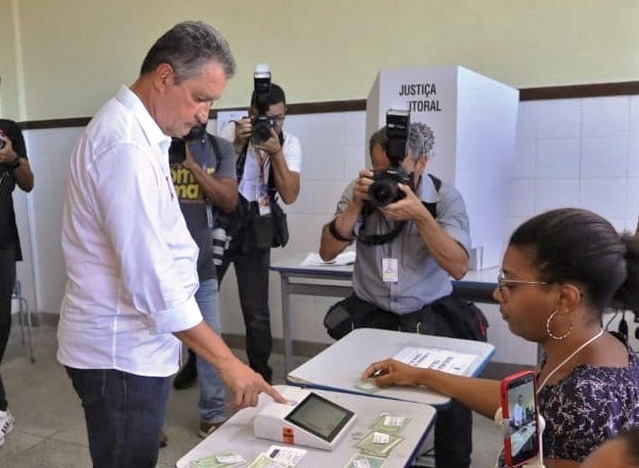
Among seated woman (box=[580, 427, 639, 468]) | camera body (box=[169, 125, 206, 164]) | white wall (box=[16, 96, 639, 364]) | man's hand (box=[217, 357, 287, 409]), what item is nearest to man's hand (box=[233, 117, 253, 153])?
camera body (box=[169, 125, 206, 164])

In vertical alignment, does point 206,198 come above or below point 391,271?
above

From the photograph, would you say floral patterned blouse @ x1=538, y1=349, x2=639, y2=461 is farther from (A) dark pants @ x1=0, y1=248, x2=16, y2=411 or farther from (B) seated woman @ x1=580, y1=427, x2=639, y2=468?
(A) dark pants @ x1=0, y1=248, x2=16, y2=411

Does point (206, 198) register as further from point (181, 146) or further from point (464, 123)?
point (464, 123)

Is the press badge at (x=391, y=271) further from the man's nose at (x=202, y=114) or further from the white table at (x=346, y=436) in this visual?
the man's nose at (x=202, y=114)

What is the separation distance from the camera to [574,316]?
4.03 ft

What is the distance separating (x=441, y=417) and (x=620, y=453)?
150cm

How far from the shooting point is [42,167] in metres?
4.71

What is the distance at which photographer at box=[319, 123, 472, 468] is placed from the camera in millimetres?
2051

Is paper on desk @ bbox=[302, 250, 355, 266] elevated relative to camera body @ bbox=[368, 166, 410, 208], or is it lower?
lower

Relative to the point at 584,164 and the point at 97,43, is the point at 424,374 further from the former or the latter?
the point at 97,43

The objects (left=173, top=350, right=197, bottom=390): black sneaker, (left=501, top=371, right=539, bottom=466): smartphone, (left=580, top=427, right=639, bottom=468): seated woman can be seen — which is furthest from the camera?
(left=173, top=350, right=197, bottom=390): black sneaker

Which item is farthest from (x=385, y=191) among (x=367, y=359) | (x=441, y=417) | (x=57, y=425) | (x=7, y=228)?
(x=57, y=425)

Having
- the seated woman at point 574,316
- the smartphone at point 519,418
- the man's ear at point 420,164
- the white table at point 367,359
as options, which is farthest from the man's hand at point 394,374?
the man's ear at point 420,164

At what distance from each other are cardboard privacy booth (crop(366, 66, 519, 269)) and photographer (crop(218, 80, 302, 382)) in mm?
463
